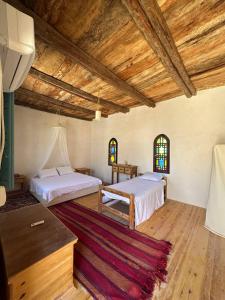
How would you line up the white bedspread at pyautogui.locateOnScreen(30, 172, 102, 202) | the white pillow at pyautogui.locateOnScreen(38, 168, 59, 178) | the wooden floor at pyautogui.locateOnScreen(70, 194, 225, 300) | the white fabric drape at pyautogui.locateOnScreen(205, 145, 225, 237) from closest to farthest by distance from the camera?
the wooden floor at pyautogui.locateOnScreen(70, 194, 225, 300)
the white fabric drape at pyautogui.locateOnScreen(205, 145, 225, 237)
the white bedspread at pyautogui.locateOnScreen(30, 172, 102, 202)
the white pillow at pyautogui.locateOnScreen(38, 168, 59, 178)

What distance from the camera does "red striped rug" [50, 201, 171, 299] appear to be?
1.44 metres

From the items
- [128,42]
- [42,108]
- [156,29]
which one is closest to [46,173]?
[42,108]

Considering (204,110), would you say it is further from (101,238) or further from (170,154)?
(101,238)

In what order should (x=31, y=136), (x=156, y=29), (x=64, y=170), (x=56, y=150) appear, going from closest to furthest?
(x=156, y=29)
(x=31, y=136)
(x=64, y=170)
(x=56, y=150)

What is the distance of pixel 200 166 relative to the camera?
3.38 metres

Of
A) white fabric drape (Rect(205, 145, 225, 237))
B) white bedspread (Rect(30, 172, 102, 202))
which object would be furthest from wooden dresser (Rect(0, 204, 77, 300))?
white fabric drape (Rect(205, 145, 225, 237))

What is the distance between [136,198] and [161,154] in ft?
6.39

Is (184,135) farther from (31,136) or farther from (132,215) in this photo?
(31,136)

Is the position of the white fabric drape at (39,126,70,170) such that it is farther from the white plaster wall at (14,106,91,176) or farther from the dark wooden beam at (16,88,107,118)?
the dark wooden beam at (16,88,107,118)

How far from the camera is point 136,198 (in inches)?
99.0

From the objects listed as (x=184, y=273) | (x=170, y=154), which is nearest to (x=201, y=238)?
(x=184, y=273)

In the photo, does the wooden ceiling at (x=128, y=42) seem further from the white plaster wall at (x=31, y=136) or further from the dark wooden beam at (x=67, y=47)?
the white plaster wall at (x=31, y=136)

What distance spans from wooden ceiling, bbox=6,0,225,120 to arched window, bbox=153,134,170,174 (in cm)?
141

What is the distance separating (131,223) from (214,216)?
4.89 feet
